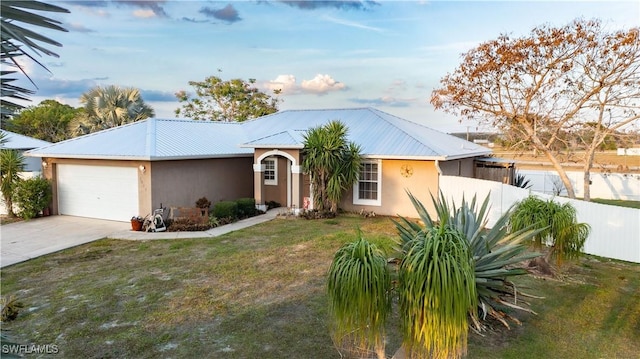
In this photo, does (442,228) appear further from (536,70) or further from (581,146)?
(581,146)

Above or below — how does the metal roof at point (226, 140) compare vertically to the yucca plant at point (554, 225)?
above

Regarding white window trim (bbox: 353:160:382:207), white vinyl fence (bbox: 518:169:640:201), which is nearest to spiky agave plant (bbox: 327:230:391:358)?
white window trim (bbox: 353:160:382:207)

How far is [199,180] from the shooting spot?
53.3ft

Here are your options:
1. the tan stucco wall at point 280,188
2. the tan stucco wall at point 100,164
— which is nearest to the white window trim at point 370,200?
the tan stucco wall at point 280,188

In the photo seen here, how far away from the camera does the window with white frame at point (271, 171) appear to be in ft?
59.7

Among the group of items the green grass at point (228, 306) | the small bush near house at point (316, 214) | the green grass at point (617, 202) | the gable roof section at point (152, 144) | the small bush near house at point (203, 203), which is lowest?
the green grass at point (228, 306)

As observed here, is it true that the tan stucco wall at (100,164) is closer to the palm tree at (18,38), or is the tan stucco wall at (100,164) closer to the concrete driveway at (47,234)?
the concrete driveway at (47,234)

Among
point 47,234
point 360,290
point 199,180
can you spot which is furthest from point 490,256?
point 47,234

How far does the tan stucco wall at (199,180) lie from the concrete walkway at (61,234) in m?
1.71

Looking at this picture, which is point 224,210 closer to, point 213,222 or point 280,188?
point 213,222

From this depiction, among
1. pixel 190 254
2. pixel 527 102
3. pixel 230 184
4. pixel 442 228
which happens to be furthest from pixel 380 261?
pixel 527 102

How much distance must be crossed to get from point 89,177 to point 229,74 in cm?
2234

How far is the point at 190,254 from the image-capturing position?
35.6 ft

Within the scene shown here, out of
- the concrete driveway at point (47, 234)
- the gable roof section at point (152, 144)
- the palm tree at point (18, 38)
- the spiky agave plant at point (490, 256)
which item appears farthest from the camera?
the gable roof section at point (152, 144)
